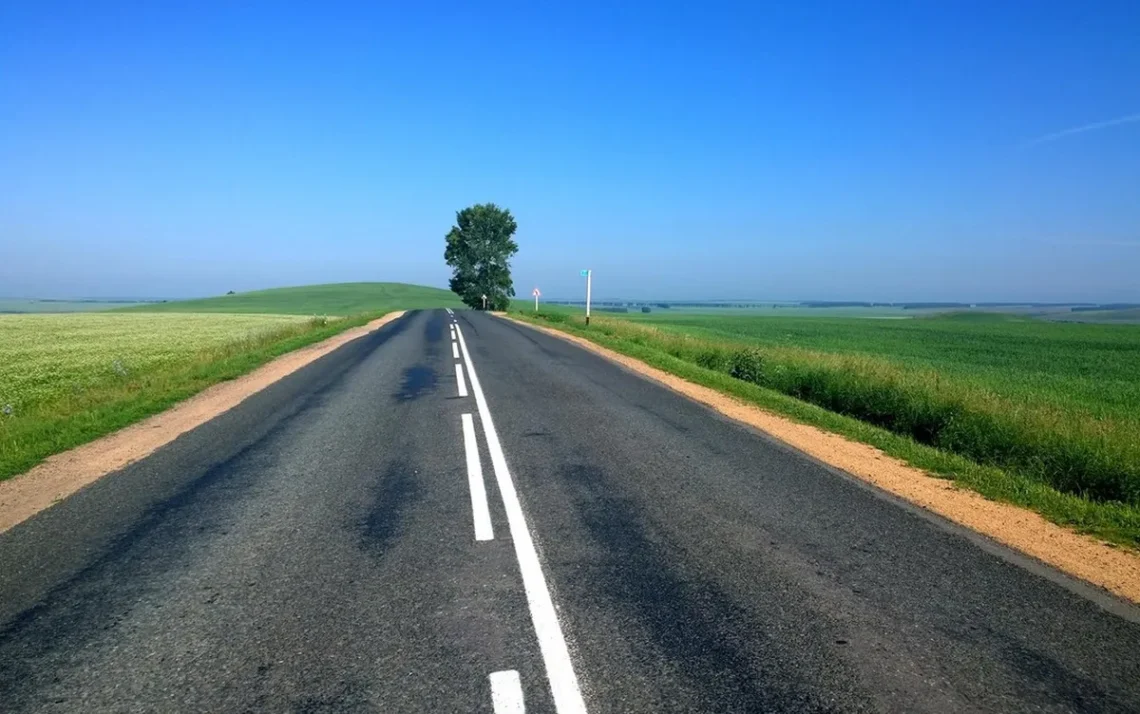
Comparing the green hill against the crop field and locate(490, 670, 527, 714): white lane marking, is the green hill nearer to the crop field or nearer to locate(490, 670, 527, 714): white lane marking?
the crop field

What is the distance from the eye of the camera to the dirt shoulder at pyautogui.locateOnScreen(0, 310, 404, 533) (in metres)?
6.68

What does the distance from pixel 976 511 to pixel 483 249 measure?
75.5m

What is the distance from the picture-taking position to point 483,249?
262 feet

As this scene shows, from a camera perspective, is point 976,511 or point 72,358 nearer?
point 976,511

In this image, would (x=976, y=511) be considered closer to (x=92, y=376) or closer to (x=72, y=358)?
(x=92, y=376)

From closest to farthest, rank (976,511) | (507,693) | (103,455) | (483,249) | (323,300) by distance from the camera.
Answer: (507,693) < (976,511) < (103,455) < (483,249) < (323,300)

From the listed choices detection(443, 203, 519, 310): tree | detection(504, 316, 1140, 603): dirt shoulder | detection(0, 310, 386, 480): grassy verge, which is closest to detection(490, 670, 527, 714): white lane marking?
detection(504, 316, 1140, 603): dirt shoulder

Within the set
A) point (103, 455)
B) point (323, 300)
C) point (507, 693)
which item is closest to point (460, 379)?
point (103, 455)

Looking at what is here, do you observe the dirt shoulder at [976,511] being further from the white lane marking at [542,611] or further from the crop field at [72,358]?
the crop field at [72,358]

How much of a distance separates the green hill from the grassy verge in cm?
8060

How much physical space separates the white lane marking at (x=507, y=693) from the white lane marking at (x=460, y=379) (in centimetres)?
966

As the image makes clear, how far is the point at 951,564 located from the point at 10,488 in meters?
8.54

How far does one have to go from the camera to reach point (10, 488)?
718cm

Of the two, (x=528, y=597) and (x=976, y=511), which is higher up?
(x=528, y=597)
